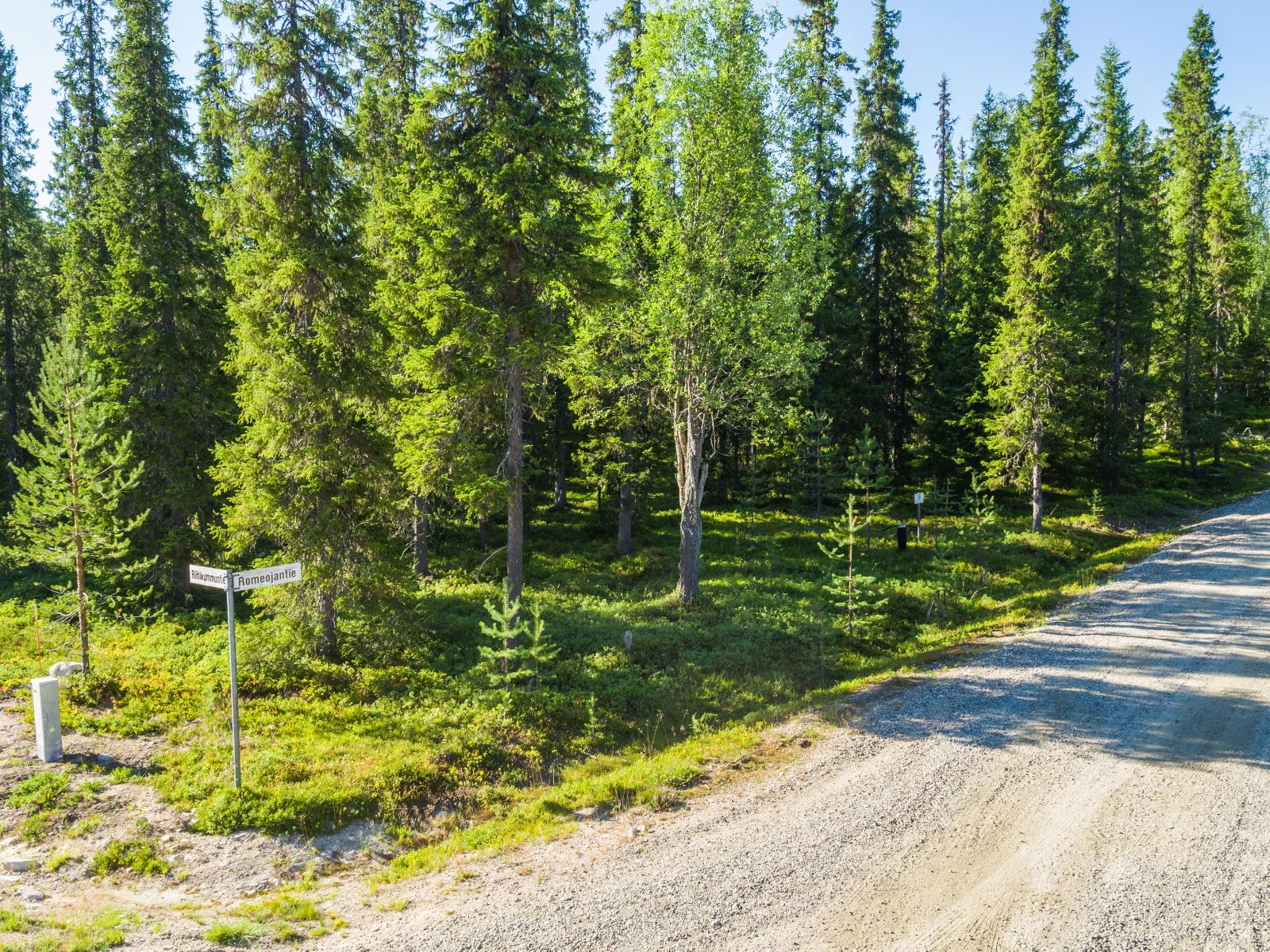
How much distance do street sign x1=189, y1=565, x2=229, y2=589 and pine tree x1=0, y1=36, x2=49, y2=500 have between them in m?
25.3

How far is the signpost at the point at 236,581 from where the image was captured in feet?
32.7

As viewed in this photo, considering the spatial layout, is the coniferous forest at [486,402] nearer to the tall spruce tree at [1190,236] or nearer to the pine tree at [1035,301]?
the pine tree at [1035,301]

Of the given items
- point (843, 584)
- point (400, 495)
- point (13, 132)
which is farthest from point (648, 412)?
point (13, 132)

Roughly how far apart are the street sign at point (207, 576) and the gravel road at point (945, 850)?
4.92 m

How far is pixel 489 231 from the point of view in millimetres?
A: 13891

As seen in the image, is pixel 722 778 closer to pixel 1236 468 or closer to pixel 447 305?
pixel 447 305

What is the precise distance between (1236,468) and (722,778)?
4075 cm

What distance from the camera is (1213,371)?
39250 mm

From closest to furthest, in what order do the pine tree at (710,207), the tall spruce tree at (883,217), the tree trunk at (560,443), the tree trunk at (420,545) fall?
the pine tree at (710,207) < the tree trunk at (420,545) < the tree trunk at (560,443) < the tall spruce tree at (883,217)

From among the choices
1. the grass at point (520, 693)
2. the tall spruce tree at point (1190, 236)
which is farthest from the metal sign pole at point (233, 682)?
the tall spruce tree at point (1190, 236)

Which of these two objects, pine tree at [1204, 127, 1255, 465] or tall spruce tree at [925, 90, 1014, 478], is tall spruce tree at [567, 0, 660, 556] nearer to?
tall spruce tree at [925, 90, 1014, 478]

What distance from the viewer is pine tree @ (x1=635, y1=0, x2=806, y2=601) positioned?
17078 millimetres

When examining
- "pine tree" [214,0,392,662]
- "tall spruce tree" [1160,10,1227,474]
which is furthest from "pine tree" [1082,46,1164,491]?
"pine tree" [214,0,392,662]

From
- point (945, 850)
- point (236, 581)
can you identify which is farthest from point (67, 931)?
point (945, 850)
